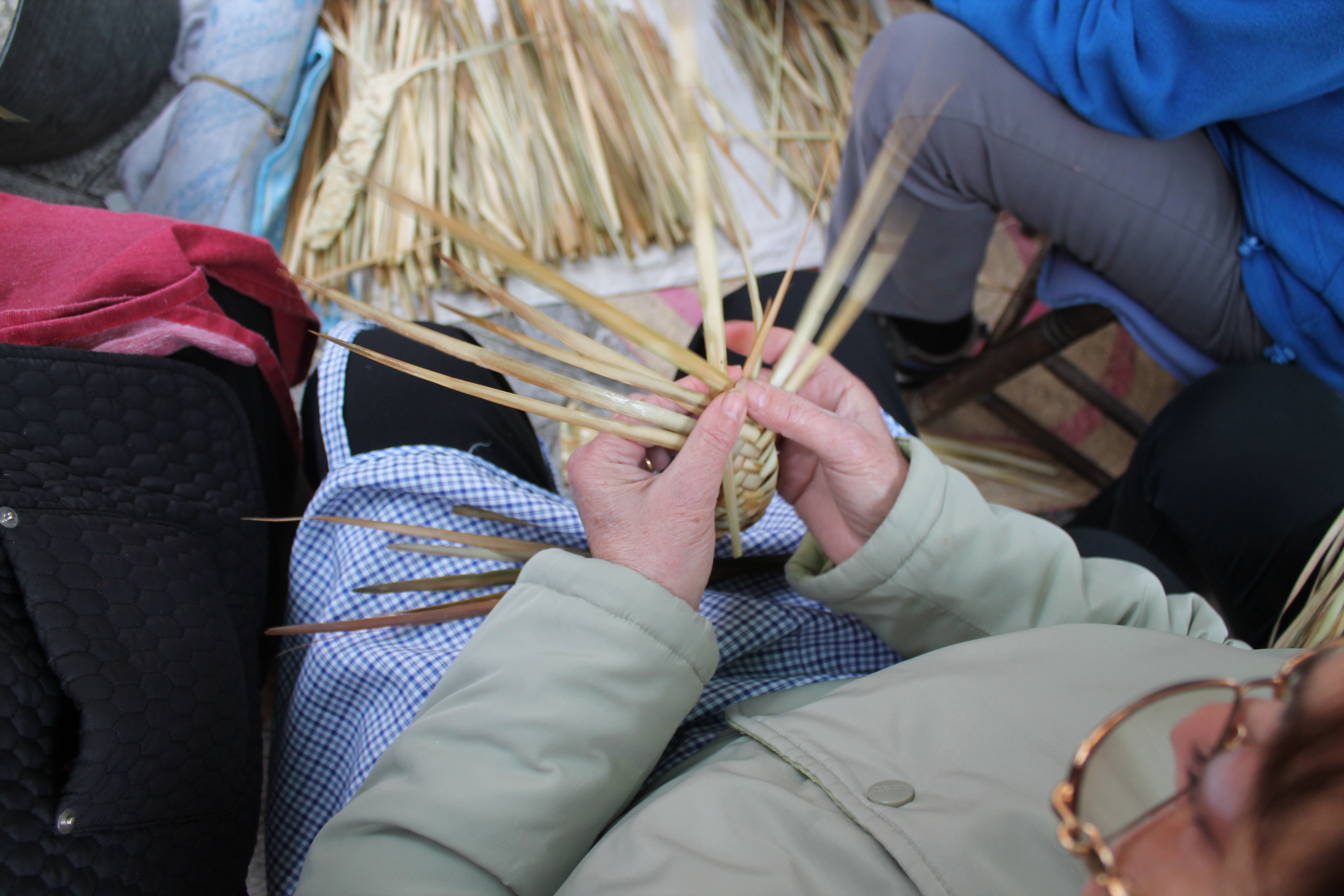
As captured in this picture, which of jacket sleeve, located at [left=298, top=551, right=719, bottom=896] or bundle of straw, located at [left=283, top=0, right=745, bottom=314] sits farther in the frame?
bundle of straw, located at [left=283, top=0, right=745, bottom=314]

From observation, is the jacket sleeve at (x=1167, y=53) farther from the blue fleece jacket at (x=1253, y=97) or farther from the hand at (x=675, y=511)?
the hand at (x=675, y=511)

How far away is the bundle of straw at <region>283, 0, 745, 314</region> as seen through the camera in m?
1.46

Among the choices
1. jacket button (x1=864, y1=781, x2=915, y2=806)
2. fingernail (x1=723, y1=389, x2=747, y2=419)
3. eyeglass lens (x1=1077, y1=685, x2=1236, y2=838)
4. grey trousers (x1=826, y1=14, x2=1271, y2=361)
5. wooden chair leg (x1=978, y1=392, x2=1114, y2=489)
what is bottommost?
wooden chair leg (x1=978, y1=392, x2=1114, y2=489)

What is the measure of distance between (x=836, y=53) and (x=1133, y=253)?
1.03 metres

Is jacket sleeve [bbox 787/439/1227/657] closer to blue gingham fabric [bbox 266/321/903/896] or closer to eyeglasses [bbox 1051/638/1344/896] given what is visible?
blue gingham fabric [bbox 266/321/903/896]

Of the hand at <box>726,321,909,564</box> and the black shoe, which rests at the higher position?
the hand at <box>726,321,909,564</box>

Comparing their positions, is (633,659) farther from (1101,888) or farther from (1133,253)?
(1133,253)

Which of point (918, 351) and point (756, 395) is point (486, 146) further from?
point (756, 395)

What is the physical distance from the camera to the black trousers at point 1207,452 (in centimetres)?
82

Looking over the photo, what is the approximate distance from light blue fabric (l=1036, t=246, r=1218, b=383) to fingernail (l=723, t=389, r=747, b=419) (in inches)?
30.8

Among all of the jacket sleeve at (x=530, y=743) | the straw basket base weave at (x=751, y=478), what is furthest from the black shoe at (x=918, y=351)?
the jacket sleeve at (x=530, y=743)

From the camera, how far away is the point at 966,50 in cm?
102

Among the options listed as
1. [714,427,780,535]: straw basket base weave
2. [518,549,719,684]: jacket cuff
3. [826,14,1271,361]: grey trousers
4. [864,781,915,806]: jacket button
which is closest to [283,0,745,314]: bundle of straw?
[826,14,1271,361]: grey trousers

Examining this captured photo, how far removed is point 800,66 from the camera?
1.70 meters
